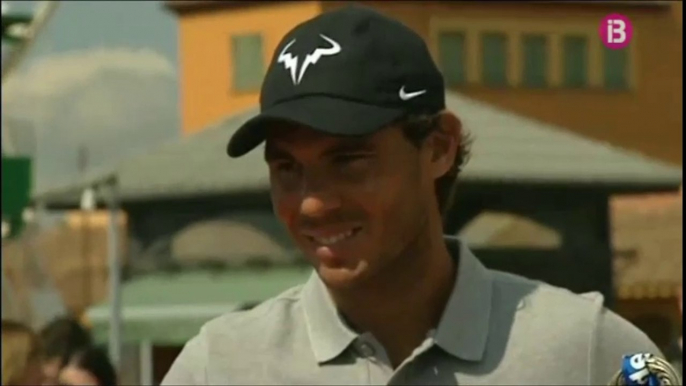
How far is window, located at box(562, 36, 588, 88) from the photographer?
10.2 ft

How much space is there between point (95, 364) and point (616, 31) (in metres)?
1.12

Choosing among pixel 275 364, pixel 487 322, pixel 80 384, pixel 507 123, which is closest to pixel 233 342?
pixel 275 364

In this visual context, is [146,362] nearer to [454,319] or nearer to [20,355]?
[20,355]

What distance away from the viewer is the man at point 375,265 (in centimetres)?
74

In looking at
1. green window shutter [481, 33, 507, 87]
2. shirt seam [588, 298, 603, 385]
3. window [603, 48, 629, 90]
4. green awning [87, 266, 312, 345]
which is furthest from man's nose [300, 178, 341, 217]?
green window shutter [481, 33, 507, 87]

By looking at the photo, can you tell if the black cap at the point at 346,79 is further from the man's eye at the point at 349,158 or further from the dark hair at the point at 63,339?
the dark hair at the point at 63,339

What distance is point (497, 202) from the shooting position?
3139mm

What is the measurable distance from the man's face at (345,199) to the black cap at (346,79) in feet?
0.04

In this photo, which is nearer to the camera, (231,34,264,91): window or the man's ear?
the man's ear

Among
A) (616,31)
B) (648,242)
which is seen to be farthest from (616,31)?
(648,242)

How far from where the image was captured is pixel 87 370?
2176 mm

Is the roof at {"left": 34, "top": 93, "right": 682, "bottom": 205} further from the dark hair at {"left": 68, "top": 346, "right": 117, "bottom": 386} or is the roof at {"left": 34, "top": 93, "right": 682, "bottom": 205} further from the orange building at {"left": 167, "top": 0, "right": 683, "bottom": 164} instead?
the dark hair at {"left": 68, "top": 346, "right": 117, "bottom": 386}

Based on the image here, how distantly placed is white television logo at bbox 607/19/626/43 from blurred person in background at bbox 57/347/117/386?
1.00 metres

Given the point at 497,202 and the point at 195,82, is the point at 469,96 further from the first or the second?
the point at 195,82
